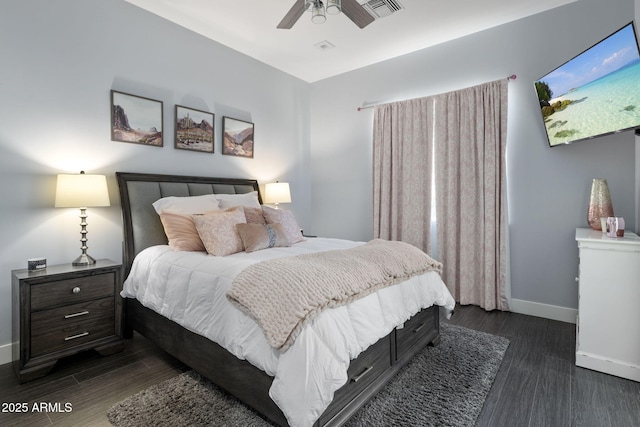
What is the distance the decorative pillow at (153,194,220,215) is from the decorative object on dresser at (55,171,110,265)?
1.45 ft

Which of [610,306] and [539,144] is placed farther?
[539,144]

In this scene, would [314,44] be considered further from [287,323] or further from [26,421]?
[26,421]

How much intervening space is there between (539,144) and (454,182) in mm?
855

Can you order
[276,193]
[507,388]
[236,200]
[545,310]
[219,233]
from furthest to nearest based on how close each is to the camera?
[276,193] < [236,200] < [545,310] < [219,233] < [507,388]

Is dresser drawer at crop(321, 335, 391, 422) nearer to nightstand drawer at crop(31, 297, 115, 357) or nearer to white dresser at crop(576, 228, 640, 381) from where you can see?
white dresser at crop(576, 228, 640, 381)

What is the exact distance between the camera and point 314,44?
12.2 feet

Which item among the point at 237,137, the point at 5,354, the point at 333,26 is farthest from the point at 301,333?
the point at 333,26

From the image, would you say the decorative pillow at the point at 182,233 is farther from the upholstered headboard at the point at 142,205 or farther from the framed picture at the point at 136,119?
the framed picture at the point at 136,119

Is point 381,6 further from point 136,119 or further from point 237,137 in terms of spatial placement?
point 136,119

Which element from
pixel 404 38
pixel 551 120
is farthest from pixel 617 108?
pixel 404 38

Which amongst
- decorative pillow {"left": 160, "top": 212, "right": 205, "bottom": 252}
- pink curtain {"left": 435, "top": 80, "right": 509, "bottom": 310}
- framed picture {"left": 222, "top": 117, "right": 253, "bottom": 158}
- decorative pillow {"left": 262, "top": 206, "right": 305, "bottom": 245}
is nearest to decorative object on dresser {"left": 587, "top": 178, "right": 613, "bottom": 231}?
pink curtain {"left": 435, "top": 80, "right": 509, "bottom": 310}

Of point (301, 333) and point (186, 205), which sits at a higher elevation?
point (186, 205)

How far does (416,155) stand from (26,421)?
12.9 ft

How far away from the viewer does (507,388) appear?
6.42ft
